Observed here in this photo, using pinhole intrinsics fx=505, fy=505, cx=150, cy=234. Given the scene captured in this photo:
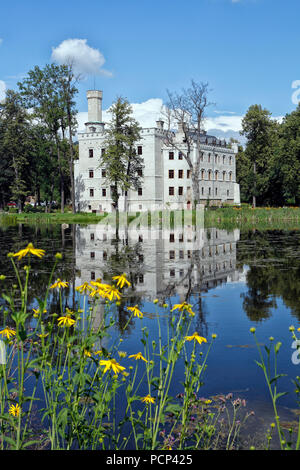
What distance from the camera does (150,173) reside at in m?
67.2

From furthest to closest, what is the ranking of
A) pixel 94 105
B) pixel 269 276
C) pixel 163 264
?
pixel 94 105 → pixel 163 264 → pixel 269 276

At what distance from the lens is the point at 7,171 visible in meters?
70.8

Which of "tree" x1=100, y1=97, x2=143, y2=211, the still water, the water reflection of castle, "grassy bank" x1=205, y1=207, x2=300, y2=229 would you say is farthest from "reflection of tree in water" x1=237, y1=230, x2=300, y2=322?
"tree" x1=100, y1=97, x2=143, y2=211

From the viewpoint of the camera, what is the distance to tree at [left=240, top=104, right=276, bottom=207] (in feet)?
229

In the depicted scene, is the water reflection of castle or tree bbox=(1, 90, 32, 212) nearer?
the water reflection of castle

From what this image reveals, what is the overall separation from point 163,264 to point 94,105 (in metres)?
56.7

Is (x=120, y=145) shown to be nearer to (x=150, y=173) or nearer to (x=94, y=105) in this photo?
(x=150, y=173)

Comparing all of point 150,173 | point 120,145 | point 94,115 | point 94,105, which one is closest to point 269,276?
point 120,145

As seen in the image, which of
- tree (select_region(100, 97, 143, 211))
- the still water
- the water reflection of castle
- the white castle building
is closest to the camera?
the still water

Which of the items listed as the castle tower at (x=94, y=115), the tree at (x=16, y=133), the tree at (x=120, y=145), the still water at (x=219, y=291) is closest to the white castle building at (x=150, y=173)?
the castle tower at (x=94, y=115)

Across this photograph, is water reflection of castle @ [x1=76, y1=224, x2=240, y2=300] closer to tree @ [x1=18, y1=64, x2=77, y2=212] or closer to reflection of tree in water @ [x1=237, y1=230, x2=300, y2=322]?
reflection of tree in water @ [x1=237, y1=230, x2=300, y2=322]

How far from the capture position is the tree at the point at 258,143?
229 ft

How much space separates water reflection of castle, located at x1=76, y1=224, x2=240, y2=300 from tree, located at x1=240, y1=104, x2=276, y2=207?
46746 millimetres

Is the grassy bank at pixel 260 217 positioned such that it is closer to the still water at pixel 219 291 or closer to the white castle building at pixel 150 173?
the still water at pixel 219 291
